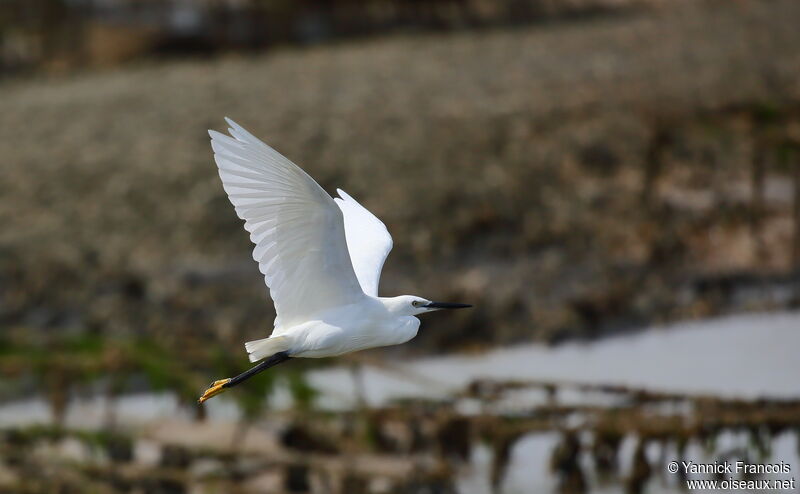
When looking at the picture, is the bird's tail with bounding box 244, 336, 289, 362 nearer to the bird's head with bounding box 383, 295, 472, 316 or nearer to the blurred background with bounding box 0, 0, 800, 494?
the bird's head with bounding box 383, 295, 472, 316

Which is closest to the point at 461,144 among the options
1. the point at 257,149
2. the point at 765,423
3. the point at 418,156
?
the point at 418,156

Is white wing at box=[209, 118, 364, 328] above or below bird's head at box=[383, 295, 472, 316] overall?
above

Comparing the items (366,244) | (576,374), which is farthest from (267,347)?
(576,374)

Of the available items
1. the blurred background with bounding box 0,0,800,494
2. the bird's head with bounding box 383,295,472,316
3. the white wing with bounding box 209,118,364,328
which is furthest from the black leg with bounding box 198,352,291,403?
the blurred background with bounding box 0,0,800,494

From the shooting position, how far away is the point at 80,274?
48.0 ft

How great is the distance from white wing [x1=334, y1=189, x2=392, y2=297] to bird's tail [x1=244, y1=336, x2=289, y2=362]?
56cm

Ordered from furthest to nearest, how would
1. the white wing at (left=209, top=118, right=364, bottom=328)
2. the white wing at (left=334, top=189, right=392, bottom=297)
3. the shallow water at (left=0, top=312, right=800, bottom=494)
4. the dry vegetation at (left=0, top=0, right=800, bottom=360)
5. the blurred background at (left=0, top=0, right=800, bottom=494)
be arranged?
the dry vegetation at (left=0, top=0, right=800, bottom=360)
the shallow water at (left=0, top=312, right=800, bottom=494)
the blurred background at (left=0, top=0, right=800, bottom=494)
the white wing at (left=334, top=189, right=392, bottom=297)
the white wing at (left=209, top=118, right=364, bottom=328)

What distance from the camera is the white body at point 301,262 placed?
538 centimetres

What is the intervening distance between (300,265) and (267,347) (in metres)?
0.36

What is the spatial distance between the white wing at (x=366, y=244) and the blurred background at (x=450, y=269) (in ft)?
11.1

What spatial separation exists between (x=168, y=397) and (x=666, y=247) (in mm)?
5355

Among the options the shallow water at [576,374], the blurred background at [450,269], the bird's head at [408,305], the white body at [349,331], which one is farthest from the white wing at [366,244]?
the shallow water at [576,374]

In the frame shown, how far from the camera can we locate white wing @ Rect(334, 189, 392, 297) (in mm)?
6309

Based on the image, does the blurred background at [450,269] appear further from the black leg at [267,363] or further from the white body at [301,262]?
the white body at [301,262]
